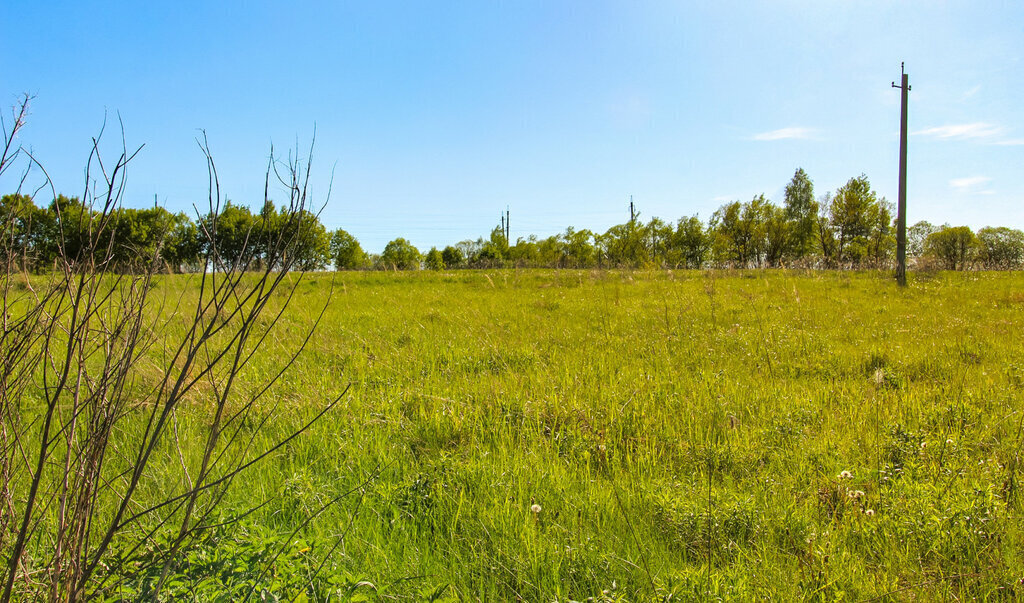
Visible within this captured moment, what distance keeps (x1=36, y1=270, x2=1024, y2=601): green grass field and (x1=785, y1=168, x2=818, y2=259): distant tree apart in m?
54.9

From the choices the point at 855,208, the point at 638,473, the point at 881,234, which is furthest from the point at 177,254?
the point at 881,234

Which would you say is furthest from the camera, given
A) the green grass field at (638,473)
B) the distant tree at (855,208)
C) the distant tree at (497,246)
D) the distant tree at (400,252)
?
the distant tree at (400,252)

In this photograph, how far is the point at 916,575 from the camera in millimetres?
2080

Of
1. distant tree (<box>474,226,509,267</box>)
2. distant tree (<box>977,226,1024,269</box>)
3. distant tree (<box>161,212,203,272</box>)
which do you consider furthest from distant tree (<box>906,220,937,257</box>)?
distant tree (<box>161,212,203,272</box>)

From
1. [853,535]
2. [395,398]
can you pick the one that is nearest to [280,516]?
[395,398]

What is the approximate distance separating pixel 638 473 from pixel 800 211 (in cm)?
6396

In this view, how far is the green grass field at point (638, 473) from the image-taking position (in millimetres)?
2041

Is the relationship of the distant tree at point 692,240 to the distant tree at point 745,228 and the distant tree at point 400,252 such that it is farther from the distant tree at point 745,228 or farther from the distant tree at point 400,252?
the distant tree at point 400,252

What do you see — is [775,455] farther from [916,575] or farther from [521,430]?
[521,430]

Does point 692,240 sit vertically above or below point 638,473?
above

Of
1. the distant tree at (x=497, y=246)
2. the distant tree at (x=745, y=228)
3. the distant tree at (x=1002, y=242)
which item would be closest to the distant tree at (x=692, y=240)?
the distant tree at (x=745, y=228)

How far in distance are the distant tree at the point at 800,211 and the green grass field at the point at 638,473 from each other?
54.9 metres

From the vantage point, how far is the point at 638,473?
296 cm

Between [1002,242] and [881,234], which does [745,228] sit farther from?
[1002,242]
